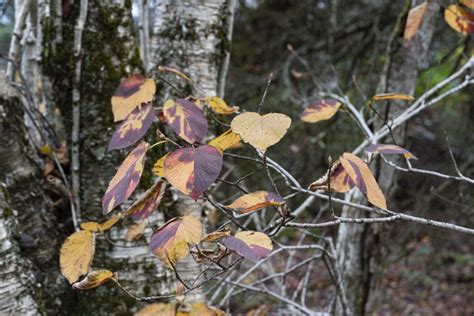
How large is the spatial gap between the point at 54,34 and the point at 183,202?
585 mm

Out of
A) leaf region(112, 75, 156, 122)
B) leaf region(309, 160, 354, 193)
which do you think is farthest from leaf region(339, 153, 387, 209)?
leaf region(112, 75, 156, 122)

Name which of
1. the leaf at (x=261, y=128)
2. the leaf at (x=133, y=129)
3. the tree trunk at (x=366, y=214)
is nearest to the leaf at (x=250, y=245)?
the leaf at (x=261, y=128)

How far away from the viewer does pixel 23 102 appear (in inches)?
48.1

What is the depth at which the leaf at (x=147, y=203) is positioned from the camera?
916mm

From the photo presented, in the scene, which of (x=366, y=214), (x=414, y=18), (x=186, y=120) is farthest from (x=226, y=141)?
(x=366, y=214)

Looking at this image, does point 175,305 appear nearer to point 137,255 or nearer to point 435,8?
point 137,255

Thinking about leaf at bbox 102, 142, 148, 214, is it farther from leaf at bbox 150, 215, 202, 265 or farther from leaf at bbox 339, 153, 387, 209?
leaf at bbox 339, 153, 387, 209

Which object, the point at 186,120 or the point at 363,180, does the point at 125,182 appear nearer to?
the point at 186,120

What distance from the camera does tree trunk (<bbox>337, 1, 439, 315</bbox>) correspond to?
5.73 feet

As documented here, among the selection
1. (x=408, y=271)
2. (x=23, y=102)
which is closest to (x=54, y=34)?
(x=23, y=102)

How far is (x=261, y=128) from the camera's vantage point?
2.53 feet

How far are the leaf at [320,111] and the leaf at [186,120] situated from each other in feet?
1.25

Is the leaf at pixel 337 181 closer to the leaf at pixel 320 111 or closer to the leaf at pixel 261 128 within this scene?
the leaf at pixel 261 128

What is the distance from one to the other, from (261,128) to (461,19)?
908mm
